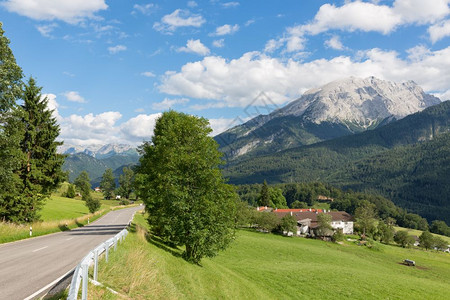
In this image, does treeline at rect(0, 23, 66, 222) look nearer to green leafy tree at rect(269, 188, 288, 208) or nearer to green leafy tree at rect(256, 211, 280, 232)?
green leafy tree at rect(256, 211, 280, 232)

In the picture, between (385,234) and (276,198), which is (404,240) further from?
(276,198)

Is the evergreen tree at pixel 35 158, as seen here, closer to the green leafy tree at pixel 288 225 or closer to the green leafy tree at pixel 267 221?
the green leafy tree at pixel 267 221

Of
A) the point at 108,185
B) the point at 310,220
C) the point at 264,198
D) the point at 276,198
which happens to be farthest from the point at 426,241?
the point at 108,185

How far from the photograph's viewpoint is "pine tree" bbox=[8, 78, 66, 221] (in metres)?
32.4

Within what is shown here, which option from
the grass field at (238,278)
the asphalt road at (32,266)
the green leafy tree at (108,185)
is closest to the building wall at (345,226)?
the grass field at (238,278)

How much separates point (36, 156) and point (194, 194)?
22.0 meters

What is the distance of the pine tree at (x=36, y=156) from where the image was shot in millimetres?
32375

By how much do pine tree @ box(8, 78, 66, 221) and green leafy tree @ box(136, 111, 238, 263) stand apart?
47.8 ft

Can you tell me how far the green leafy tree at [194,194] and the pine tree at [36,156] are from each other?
1457 centimetres

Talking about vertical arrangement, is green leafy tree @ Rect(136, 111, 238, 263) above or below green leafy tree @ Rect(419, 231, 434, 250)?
above

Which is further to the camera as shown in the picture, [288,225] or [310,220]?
[310,220]

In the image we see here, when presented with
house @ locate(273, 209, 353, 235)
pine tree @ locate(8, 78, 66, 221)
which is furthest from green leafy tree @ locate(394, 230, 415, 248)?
pine tree @ locate(8, 78, 66, 221)

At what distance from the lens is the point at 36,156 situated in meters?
34.5

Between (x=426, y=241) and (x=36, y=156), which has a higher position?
(x=36, y=156)
